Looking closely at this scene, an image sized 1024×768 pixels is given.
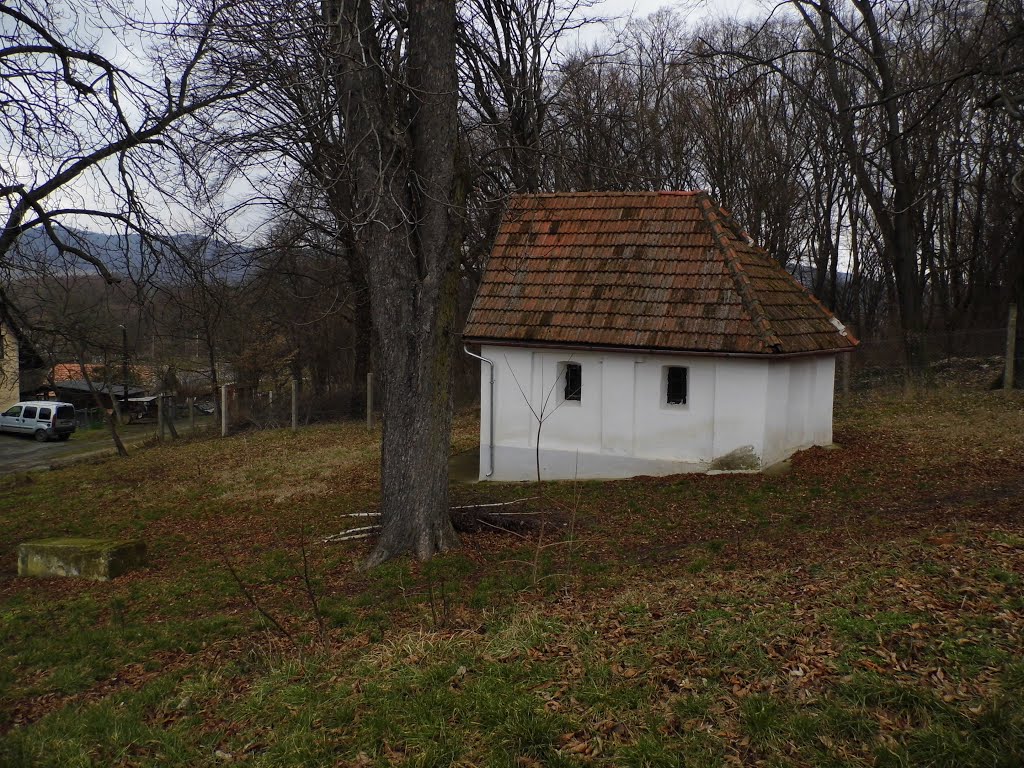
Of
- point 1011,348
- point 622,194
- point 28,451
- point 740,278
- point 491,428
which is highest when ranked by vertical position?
point 622,194

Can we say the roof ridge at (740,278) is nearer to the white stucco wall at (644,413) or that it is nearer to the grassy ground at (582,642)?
the white stucco wall at (644,413)

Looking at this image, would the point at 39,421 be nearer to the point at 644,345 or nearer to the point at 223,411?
the point at 223,411

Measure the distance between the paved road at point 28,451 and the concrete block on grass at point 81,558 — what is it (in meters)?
22.0

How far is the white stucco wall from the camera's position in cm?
1470

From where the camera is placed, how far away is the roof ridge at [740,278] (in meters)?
14.3

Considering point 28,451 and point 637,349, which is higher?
point 637,349

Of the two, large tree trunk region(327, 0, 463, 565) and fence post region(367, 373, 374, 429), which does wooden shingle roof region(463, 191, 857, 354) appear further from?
fence post region(367, 373, 374, 429)

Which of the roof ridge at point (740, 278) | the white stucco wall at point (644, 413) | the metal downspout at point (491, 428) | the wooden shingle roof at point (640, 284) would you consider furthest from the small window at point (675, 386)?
the metal downspout at point (491, 428)

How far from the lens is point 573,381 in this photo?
1625 centimetres

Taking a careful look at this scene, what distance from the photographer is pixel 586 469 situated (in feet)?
52.4

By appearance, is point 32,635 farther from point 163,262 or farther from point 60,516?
point 60,516

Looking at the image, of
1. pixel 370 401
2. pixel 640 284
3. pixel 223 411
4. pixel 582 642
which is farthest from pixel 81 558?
pixel 223 411

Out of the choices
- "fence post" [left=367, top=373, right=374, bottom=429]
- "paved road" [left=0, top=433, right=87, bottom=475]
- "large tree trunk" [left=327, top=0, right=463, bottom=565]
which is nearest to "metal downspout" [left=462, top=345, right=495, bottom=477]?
"large tree trunk" [left=327, top=0, right=463, bottom=565]

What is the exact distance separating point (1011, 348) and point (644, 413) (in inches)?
402
